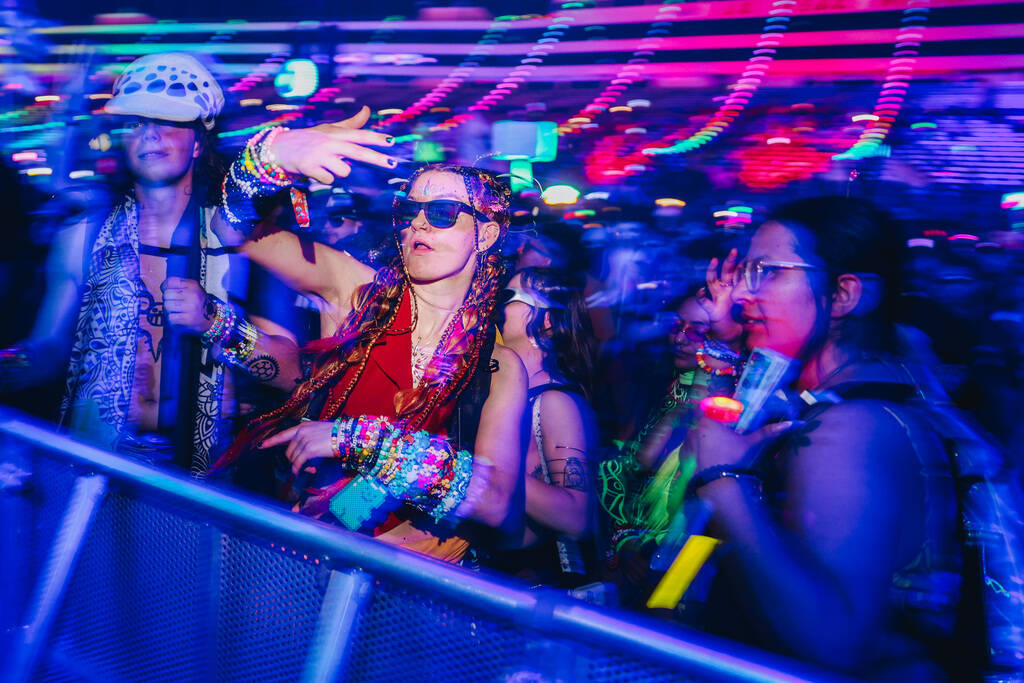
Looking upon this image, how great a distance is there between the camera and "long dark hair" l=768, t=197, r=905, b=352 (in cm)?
148

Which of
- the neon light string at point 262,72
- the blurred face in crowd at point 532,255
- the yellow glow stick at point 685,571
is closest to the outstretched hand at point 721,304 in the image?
the blurred face in crowd at point 532,255

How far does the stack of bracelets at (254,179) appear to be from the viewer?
1.91 metres

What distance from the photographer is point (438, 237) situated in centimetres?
186

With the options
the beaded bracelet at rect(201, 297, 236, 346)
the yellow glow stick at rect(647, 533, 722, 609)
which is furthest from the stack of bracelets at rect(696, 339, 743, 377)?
the beaded bracelet at rect(201, 297, 236, 346)

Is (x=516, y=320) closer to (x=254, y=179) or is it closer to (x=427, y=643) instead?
(x=254, y=179)

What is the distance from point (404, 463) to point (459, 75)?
4.66 meters

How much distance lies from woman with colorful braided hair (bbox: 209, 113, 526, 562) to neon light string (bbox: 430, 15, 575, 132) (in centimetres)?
220

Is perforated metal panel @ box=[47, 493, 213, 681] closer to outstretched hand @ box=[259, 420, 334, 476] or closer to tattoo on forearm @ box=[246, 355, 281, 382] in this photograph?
outstretched hand @ box=[259, 420, 334, 476]

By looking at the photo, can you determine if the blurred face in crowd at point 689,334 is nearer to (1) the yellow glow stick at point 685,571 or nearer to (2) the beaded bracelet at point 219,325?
A: (1) the yellow glow stick at point 685,571

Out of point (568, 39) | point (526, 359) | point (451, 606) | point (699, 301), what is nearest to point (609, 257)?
point (699, 301)

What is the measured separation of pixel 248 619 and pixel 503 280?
119 centimetres

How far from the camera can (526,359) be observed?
2141mm

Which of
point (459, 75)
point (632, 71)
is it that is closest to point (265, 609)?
point (632, 71)

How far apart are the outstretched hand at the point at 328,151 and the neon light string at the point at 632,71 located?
2.52 meters
